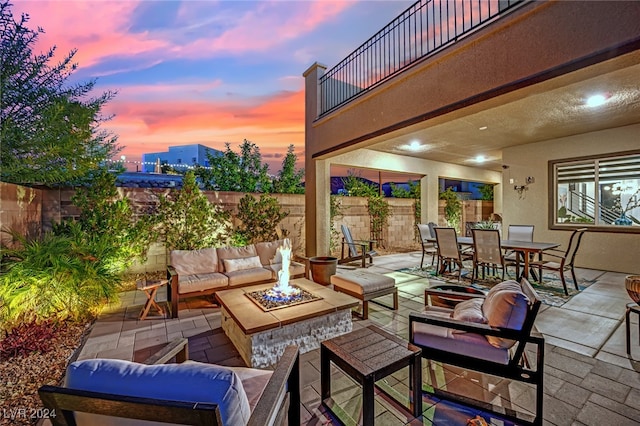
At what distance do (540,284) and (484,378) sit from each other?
404cm

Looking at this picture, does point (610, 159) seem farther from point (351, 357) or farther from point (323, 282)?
point (351, 357)

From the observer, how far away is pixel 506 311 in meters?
1.91

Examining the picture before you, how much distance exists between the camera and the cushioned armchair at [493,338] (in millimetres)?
1831

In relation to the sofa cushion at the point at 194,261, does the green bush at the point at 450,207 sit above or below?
above

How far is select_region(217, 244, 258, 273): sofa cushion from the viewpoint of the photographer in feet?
15.2

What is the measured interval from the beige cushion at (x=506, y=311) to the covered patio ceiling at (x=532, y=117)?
7.59ft

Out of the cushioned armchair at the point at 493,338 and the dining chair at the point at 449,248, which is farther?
the dining chair at the point at 449,248

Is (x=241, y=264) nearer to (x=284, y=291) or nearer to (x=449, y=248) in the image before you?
(x=284, y=291)

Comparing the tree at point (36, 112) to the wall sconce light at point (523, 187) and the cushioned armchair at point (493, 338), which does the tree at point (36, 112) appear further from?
the wall sconce light at point (523, 187)

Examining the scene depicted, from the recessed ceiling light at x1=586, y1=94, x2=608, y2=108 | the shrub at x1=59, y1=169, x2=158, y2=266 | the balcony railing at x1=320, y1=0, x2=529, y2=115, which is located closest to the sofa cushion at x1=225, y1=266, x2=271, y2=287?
the shrub at x1=59, y1=169, x2=158, y2=266

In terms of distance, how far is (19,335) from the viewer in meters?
2.87

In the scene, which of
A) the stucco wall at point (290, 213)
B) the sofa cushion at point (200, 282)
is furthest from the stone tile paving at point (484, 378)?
the stucco wall at point (290, 213)

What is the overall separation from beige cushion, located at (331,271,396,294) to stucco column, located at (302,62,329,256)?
2834 millimetres

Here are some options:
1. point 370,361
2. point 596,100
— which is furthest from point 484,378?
point 596,100
